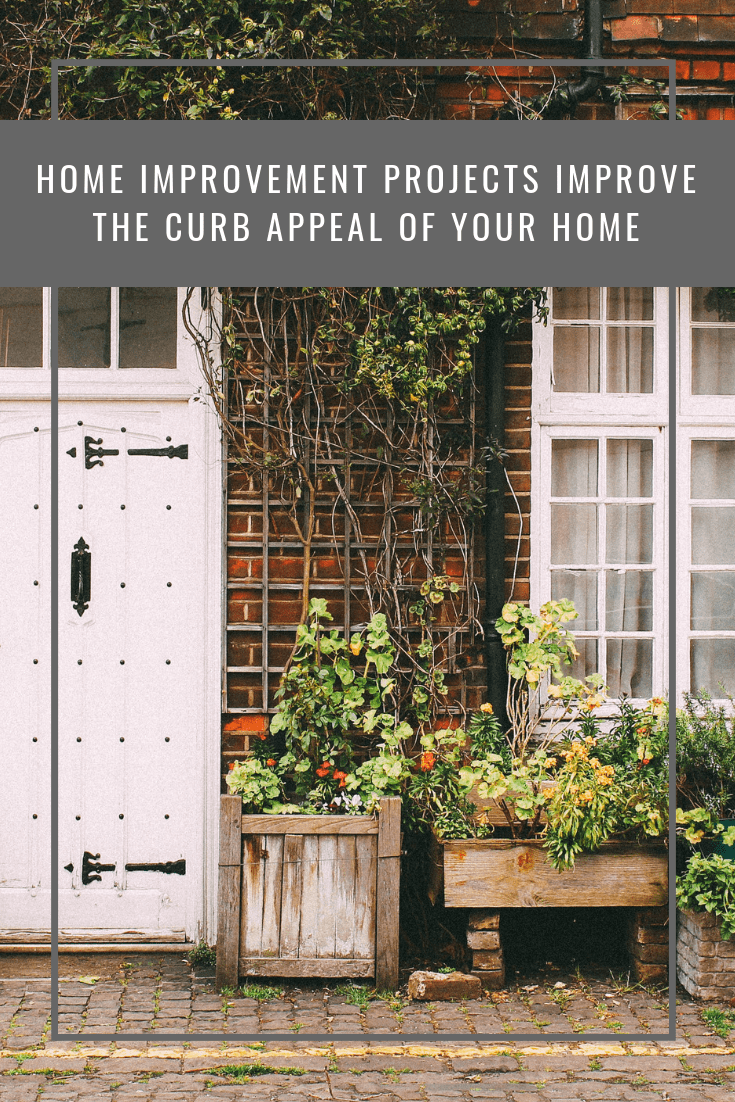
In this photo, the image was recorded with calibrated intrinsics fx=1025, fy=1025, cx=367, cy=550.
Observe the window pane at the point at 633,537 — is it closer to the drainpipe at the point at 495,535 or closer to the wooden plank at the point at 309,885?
the drainpipe at the point at 495,535

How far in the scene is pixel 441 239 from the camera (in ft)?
13.6

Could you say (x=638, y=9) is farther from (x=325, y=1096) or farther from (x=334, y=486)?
(x=325, y=1096)

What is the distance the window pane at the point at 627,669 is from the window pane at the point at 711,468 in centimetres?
83

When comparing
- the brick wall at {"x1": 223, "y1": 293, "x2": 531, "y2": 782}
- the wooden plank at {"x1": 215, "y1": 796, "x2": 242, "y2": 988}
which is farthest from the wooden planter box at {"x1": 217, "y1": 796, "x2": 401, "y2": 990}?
the brick wall at {"x1": 223, "y1": 293, "x2": 531, "y2": 782}

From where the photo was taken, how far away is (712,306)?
16.8 ft

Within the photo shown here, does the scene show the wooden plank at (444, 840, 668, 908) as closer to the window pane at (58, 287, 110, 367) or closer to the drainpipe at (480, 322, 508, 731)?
the drainpipe at (480, 322, 508, 731)

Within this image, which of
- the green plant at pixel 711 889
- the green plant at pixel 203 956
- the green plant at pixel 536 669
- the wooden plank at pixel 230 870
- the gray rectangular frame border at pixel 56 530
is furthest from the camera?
the green plant at pixel 203 956

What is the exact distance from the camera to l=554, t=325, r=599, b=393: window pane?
504 centimetres

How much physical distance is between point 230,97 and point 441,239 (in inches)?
48.4

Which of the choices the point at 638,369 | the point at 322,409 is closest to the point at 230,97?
the point at 322,409

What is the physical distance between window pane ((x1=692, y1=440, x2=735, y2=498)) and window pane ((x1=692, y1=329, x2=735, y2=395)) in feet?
0.89

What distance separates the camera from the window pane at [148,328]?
491 centimetres

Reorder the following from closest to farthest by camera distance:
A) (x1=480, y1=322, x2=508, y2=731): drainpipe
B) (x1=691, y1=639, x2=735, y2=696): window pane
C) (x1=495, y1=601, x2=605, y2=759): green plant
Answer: (x1=495, y1=601, x2=605, y2=759): green plant
(x1=480, y1=322, x2=508, y2=731): drainpipe
(x1=691, y1=639, x2=735, y2=696): window pane

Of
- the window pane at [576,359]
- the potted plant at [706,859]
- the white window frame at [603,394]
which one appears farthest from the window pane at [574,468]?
the potted plant at [706,859]
